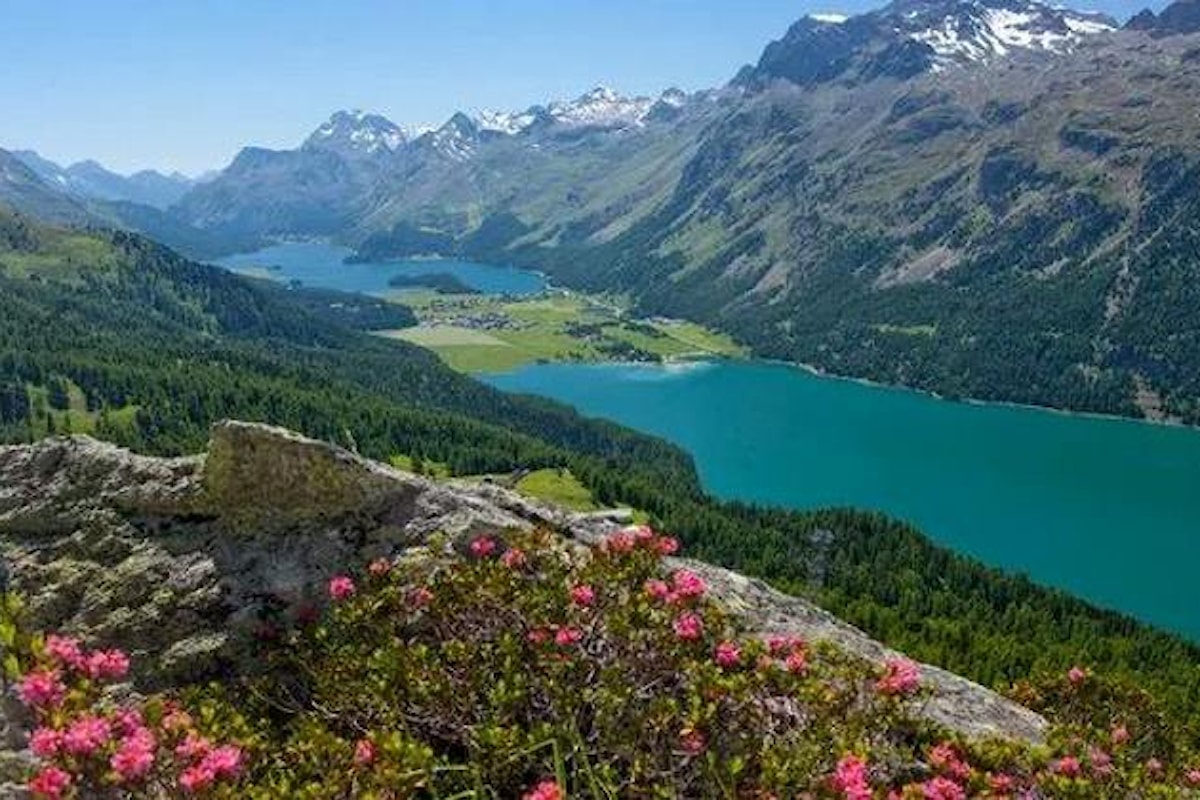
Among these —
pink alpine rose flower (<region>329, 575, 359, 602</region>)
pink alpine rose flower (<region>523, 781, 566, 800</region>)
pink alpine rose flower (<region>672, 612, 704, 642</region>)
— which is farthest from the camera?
pink alpine rose flower (<region>329, 575, 359, 602</region>)

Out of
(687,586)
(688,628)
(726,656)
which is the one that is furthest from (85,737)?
(687,586)

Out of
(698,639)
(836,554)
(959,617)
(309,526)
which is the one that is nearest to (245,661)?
(309,526)

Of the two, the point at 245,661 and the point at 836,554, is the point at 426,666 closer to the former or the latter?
the point at 245,661

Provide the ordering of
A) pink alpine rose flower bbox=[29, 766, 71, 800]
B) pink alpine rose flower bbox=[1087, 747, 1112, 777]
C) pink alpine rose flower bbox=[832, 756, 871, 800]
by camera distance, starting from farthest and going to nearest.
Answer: pink alpine rose flower bbox=[1087, 747, 1112, 777] < pink alpine rose flower bbox=[832, 756, 871, 800] < pink alpine rose flower bbox=[29, 766, 71, 800]

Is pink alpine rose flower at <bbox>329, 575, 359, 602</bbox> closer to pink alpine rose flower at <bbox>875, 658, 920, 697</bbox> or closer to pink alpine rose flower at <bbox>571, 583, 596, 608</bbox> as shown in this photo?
pink alpine rose flower at <bbox>571, 583, 596, 608</bbox>

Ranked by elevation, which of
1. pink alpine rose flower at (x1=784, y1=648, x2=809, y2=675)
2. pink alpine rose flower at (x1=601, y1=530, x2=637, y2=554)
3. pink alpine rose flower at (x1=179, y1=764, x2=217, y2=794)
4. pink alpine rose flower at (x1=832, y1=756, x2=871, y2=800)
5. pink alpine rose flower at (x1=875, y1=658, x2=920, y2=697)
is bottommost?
pink alpine rose flower at (x1=875, y1=658, x2=920, y2=697)

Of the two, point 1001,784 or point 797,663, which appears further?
point 797,663

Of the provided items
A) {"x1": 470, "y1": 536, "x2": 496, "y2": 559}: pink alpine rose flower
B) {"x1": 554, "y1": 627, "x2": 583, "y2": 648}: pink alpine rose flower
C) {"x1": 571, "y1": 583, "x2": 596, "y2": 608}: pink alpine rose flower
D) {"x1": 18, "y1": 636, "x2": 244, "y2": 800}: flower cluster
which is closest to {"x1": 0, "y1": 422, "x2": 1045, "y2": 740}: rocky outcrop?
{"x1": 470, "y1": 536, "x2": 496, "y2": 559}: pink alpine rose flower

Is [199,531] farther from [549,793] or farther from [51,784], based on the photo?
[549,793]
